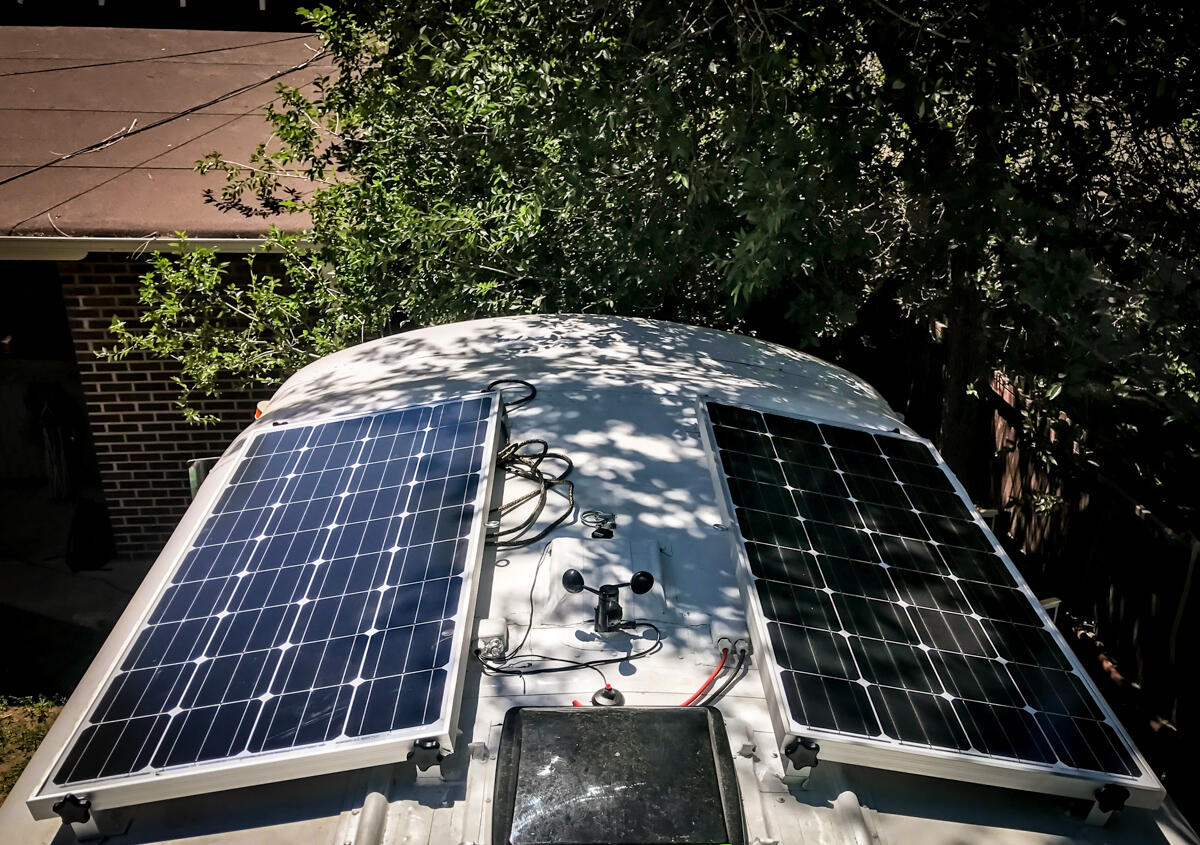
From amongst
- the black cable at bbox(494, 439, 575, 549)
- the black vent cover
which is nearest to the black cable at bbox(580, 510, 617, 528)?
the black cable at bbox(494, 439, 575, 549)

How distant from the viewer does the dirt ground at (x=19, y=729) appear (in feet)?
22.8

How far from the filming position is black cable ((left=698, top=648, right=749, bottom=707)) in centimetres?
361

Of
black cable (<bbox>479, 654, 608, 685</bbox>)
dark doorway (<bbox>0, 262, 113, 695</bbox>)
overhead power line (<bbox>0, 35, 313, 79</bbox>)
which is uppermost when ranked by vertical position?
overhead power line (<bbox>0, 35, 313, 79</bbox>)

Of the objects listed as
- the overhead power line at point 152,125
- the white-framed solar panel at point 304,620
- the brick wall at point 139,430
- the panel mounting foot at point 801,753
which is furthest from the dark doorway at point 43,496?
the panel mounting foot at point 801,753

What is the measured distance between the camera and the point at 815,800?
3291 mm

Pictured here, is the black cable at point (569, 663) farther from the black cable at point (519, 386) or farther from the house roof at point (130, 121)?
the house roof at point (130, 121)

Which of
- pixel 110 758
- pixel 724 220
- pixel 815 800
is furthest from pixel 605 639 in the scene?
pixel 724 220

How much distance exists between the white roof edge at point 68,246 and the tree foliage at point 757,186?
0.33m

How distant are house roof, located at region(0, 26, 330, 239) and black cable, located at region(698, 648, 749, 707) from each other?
21.7ft

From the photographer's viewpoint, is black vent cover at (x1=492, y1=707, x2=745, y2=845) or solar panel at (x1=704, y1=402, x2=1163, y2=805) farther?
solar panel at (x1=704, y1=402, x2=1163, y2=805)

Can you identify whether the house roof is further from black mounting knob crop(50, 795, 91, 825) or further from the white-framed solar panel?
black mounting knob crop(50, 795, 91, 825)

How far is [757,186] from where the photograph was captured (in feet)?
21.0

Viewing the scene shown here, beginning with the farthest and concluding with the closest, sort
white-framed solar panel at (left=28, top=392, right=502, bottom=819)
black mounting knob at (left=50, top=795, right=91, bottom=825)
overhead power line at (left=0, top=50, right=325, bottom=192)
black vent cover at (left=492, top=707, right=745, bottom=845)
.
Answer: overhead power line at (left=0, top=50, right=325, bottom=192) < white-framed solar panel at (left=28, top=392, right=502, bottom=819) < black mounting knob at (left=50, top=795, right=91, bottom=825) < black vent cover at (left=492, top=707, right=745, bottom=845)

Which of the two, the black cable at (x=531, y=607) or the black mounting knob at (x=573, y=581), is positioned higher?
the black mounting knob at (x=573, y=581)
